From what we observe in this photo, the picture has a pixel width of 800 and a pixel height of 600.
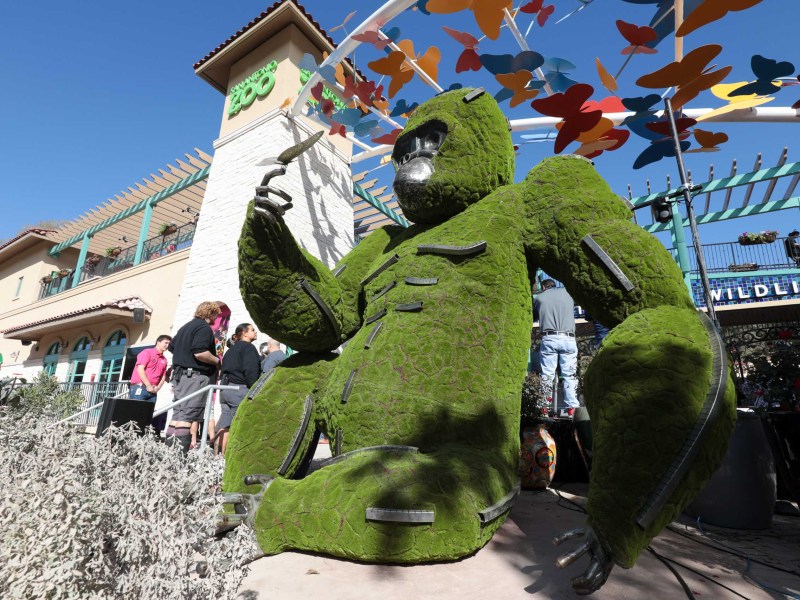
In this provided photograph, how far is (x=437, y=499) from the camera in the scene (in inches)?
49.8

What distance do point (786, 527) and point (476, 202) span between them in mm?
2426

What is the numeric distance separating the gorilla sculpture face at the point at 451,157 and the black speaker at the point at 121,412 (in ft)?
5.44

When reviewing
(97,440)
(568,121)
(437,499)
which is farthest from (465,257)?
(568,121)

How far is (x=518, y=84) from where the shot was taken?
4676 millimetres

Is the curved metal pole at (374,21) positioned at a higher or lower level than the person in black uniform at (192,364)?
higher

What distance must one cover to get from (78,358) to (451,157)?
1476 cm

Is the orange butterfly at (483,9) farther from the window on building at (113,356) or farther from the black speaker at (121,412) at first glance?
the window on building at (113,356)

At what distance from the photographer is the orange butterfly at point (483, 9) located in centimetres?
428

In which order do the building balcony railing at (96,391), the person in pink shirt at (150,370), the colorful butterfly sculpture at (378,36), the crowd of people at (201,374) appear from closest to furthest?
1. the crowd of people at (201,374)
2. the person in pink shirt at (150,370)
3. the colorful butterfly sculpture at (378,36)
4. the building balcony railing at (96,391)

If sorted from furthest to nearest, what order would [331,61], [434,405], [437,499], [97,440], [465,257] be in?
[331,61] → [465,257] → [434,405] → [437,499] → [97,440]

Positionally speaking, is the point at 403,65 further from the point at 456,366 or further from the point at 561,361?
the point at 456,366

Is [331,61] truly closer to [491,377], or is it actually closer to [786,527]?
[491,377]

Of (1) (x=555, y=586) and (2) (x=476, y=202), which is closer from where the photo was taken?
(1) (x=555, y=586)

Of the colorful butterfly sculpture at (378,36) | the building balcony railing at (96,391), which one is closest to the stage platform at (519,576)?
the colorful butterfly sculpture at (378,36)
